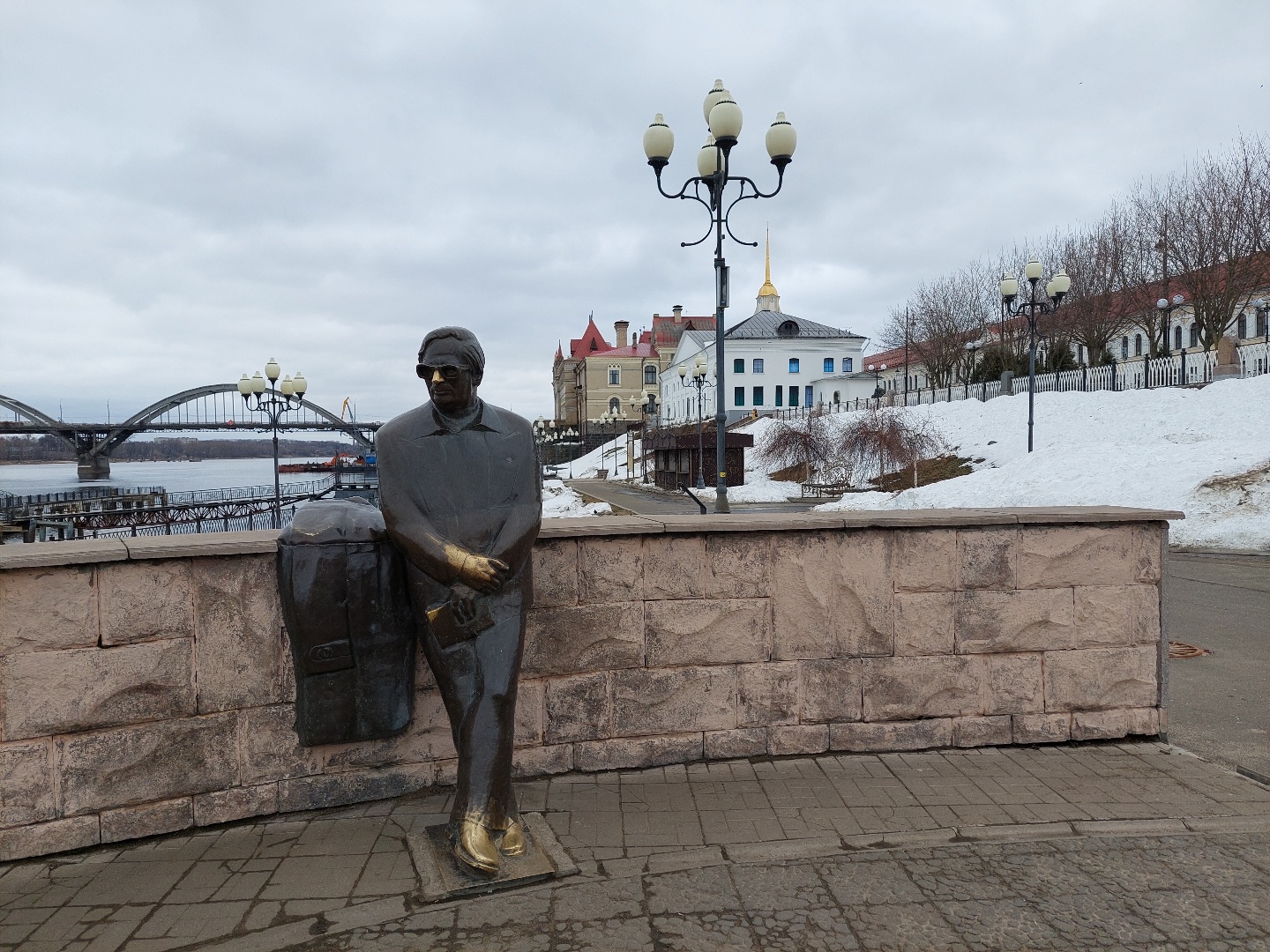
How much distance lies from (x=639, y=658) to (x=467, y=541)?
3.98 ft

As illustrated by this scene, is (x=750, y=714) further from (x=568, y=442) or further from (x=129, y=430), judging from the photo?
(x=568, y=442)

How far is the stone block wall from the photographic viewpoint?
9.88 ft

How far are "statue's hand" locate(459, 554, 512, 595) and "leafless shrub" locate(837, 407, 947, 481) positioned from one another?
2409 centimetres

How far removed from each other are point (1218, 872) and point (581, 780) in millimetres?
2451

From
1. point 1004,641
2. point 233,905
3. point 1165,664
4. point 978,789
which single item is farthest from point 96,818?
point 1165,664

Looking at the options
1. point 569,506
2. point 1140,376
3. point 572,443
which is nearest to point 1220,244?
point 1140,376

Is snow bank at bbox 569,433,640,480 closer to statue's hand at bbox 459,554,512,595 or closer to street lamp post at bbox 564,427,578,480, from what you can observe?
street lamp post at bbox 564,427,578,480

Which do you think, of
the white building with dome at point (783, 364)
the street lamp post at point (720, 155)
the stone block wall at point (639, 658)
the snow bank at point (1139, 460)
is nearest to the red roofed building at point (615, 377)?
the white building with dome at point (783, 364)

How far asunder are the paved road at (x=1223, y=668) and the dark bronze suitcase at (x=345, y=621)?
12.3 ft

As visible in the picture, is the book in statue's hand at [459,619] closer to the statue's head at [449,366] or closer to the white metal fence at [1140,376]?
the statue's head at [449,366]

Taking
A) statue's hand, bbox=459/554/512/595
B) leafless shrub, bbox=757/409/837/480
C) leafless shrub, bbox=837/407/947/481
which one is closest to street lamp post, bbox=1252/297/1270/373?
leafless shrub, bbox=837/407/947/481

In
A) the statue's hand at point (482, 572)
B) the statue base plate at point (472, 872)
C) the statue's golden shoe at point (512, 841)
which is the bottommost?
the statue base plate at point (472, 872)

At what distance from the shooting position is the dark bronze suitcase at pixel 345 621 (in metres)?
3.11

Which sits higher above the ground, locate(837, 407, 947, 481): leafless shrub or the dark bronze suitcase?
locate(837, 407, 947, 481): leafless shrub
